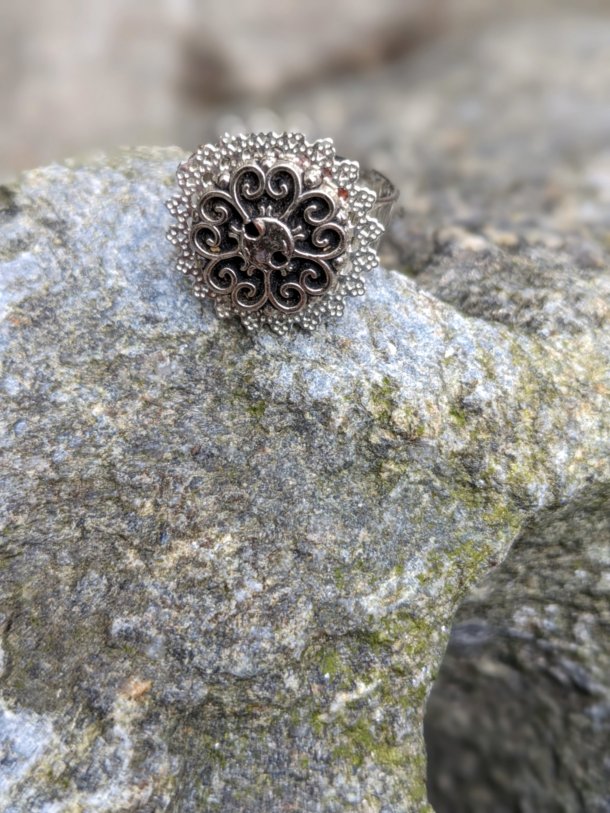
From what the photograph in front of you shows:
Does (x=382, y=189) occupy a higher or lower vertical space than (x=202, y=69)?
lower

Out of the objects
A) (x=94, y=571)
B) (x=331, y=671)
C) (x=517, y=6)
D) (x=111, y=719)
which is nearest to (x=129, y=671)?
(x=111, y=719)

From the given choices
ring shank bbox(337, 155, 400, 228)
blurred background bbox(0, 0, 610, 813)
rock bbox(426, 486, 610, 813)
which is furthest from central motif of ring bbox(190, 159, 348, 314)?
rock bbox(426, 486, 610, 813)

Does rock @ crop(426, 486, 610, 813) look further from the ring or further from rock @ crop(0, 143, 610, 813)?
the ring

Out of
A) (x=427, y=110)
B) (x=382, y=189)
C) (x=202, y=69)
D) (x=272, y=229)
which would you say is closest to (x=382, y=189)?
(x=382, y=189)

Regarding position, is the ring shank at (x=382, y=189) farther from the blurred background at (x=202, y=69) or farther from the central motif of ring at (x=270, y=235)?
the blurred background at (x=202, y=69)

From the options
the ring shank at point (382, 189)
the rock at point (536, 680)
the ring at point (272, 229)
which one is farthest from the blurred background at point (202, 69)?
the rock at point (536, 680)

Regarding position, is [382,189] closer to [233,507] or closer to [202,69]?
[233,507]

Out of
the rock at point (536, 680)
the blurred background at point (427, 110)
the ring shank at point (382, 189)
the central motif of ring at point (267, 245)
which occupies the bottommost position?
the rock at point (536, 680)
